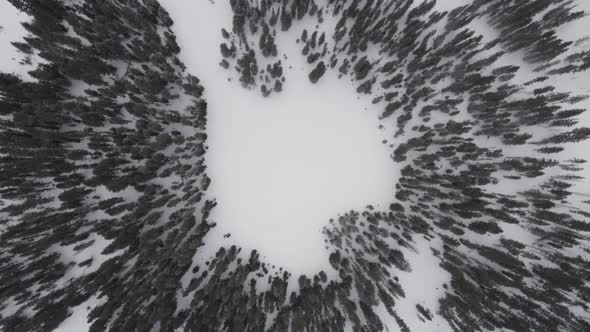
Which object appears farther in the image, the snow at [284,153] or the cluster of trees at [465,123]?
the snow at [284,153]

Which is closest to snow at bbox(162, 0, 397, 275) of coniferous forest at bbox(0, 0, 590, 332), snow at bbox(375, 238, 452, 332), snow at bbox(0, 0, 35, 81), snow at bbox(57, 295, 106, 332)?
coniferous forest at bbox(0, 0, 590, 332)

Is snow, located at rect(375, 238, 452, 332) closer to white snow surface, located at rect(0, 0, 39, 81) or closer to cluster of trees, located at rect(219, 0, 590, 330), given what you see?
cluster of trees, located at rect(219, 0, 590, 330)

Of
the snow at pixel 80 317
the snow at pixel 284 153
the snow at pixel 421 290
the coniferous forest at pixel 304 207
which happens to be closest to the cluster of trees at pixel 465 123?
the coniferous forest at pixel 304 207

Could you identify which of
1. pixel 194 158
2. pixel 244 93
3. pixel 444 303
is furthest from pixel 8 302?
pixel 444 303

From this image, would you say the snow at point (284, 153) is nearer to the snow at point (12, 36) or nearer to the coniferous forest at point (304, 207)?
the coniferous forest at point (304, 207)

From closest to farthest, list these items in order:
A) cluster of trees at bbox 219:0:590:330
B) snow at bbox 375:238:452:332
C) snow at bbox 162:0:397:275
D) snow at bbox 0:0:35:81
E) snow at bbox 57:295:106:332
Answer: snow at bbox 57:295:106:332
cluster of trees at bbox 219:0:590:330
snow at bbox 0:0:35:81
snow at bbox 375:238:452:332
snow at bbox 162:0:397:275

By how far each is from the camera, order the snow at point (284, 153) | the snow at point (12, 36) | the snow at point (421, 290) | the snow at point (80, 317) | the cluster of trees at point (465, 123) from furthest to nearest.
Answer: the snow at point (284, 153), the snow at point (421, 290), the snow at point (12, 36), the cluster of trees at point (465, 123), the snow at point (80, 317)

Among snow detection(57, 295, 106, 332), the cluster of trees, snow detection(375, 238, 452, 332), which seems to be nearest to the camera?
snow detection(57, 295, 106, 332)
